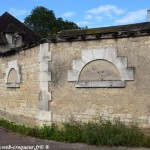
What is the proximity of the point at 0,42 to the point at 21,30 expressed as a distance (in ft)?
9.89

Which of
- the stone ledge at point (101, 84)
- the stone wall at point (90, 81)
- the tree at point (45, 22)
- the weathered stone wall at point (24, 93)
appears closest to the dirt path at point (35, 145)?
the stone wall at point (90, 81)

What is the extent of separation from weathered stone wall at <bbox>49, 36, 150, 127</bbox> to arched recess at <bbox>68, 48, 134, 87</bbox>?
0.03 meters

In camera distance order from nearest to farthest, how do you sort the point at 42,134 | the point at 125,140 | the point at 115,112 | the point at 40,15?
the point at 125,140 → the point at 115,112 → the point at 42,134 → the point at 40,15

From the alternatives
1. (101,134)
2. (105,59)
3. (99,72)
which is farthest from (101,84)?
(101,134)

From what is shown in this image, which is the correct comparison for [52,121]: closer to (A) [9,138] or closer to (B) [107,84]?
(A) [9,138]

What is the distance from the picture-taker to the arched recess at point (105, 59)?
895 cm

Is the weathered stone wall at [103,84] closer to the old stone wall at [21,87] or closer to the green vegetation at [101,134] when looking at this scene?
the green vegetation at [101,134]

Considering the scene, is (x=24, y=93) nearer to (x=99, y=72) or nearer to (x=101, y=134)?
(x=99, y=72)

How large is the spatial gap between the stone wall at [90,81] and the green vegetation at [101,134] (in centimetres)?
35

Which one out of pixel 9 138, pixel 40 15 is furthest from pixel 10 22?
pixel 9 138

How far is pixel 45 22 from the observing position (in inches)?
1884

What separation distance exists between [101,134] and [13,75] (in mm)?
5522

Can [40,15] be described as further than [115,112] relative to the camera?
Yes

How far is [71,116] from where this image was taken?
9.73 metres
